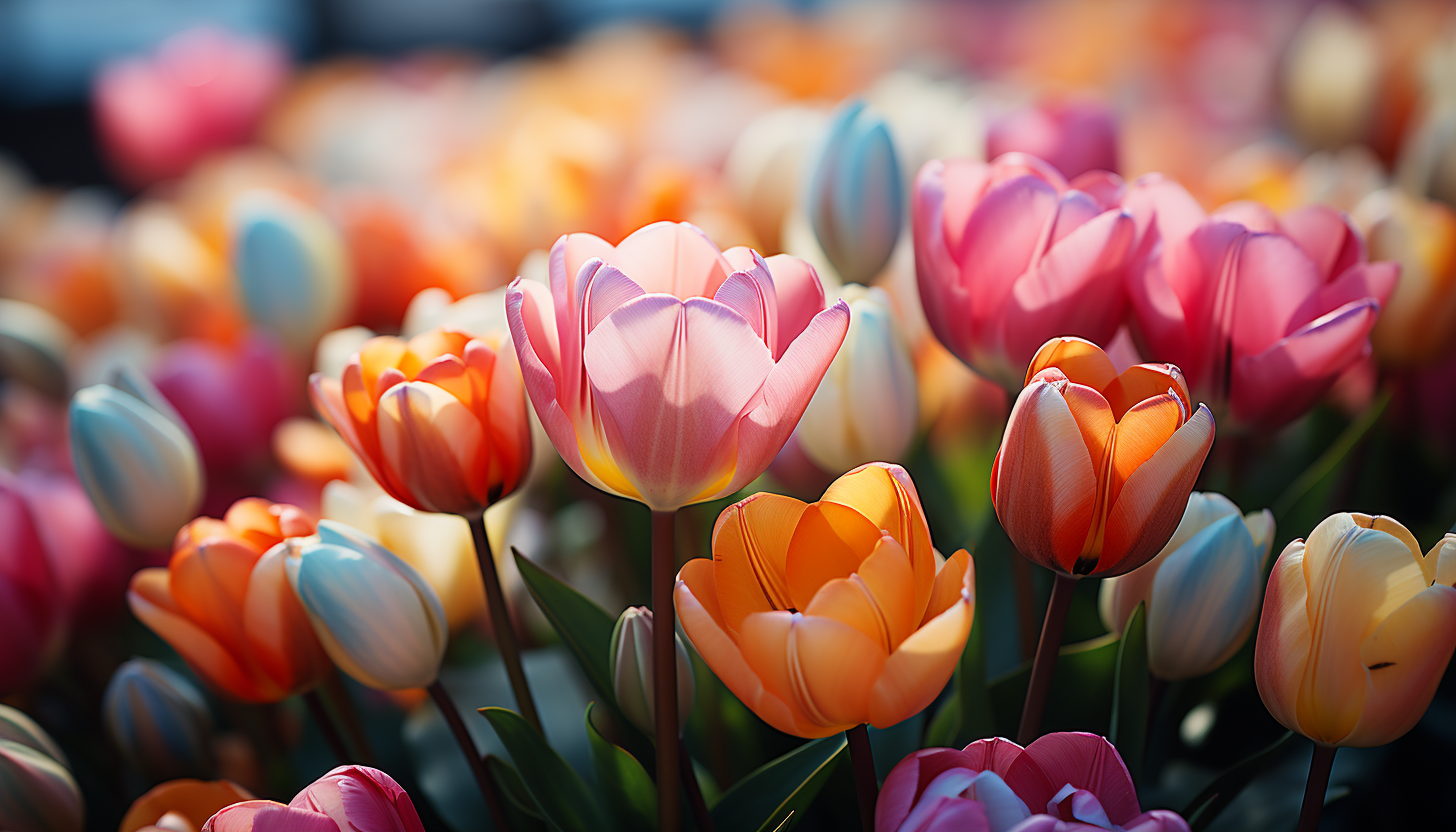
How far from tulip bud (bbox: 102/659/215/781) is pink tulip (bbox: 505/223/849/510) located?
0.20 meters

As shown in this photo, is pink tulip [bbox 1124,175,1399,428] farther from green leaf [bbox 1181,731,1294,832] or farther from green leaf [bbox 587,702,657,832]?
green leaf [bbox 587,702,657,832]

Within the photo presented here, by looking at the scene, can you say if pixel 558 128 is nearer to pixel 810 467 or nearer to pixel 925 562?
pixel 810 467

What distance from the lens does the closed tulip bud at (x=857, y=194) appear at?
1.37 feet

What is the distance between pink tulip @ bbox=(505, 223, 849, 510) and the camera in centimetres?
25

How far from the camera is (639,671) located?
0.95 feet

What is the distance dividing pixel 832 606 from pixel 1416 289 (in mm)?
308

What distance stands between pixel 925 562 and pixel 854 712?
1.6 inches

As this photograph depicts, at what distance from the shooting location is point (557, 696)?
0.41 m

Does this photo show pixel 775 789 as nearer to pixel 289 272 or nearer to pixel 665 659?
pixel 665 659

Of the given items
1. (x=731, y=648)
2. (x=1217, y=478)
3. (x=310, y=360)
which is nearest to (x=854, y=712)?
(x=731, y=648)

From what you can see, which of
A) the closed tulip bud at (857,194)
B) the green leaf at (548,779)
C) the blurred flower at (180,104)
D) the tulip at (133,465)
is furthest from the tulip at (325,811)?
the blurred flower at (180,104)

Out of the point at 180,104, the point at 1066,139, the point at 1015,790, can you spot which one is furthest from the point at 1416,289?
the point at 180,104

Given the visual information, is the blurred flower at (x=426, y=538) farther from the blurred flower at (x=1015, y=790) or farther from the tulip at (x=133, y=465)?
the blurred flower at (x=1015, y=790)

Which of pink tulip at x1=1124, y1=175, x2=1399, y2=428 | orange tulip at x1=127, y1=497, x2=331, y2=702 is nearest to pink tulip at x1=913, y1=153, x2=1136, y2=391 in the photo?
pink tulip at x1=1124, y1=175, x2=1399, y2=428
